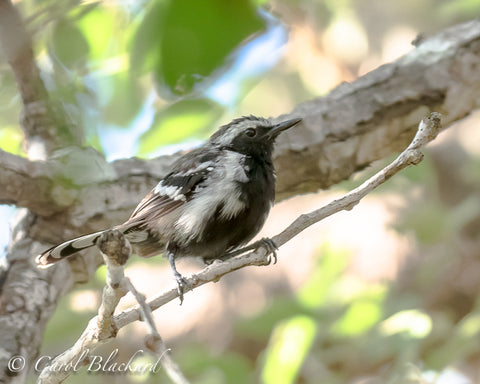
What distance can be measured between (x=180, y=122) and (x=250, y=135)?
1320mm

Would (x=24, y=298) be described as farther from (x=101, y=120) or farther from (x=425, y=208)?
(x=425, y=208)

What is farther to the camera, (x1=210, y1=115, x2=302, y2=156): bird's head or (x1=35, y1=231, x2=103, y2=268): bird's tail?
(x1=210, y1=115, x2=302, y2=156): bird's head

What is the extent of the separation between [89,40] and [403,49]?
17.8 ft

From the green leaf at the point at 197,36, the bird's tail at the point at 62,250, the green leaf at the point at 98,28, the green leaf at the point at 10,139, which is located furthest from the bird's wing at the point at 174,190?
the green leaf at the point at 197,36

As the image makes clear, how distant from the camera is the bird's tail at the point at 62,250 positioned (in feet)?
9.20

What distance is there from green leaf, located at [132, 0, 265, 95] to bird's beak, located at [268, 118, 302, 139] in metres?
2.34

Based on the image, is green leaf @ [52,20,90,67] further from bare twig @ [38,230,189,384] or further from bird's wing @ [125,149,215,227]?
bird's wing @ [125,149,215,227]

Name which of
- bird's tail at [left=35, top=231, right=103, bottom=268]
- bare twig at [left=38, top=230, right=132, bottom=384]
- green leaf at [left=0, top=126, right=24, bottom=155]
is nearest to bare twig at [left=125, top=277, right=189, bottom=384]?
bare twig at [left=38, top=230, right=132, bottom=384]

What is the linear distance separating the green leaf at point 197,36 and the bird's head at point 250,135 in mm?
2383

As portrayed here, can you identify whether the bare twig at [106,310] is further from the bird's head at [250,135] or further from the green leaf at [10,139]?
the bird's head at [250,135]

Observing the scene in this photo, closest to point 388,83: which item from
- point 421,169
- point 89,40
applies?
point 421,169

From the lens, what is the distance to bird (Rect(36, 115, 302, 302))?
307cm

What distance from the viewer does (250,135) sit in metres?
3.62

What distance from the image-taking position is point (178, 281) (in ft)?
8.86
